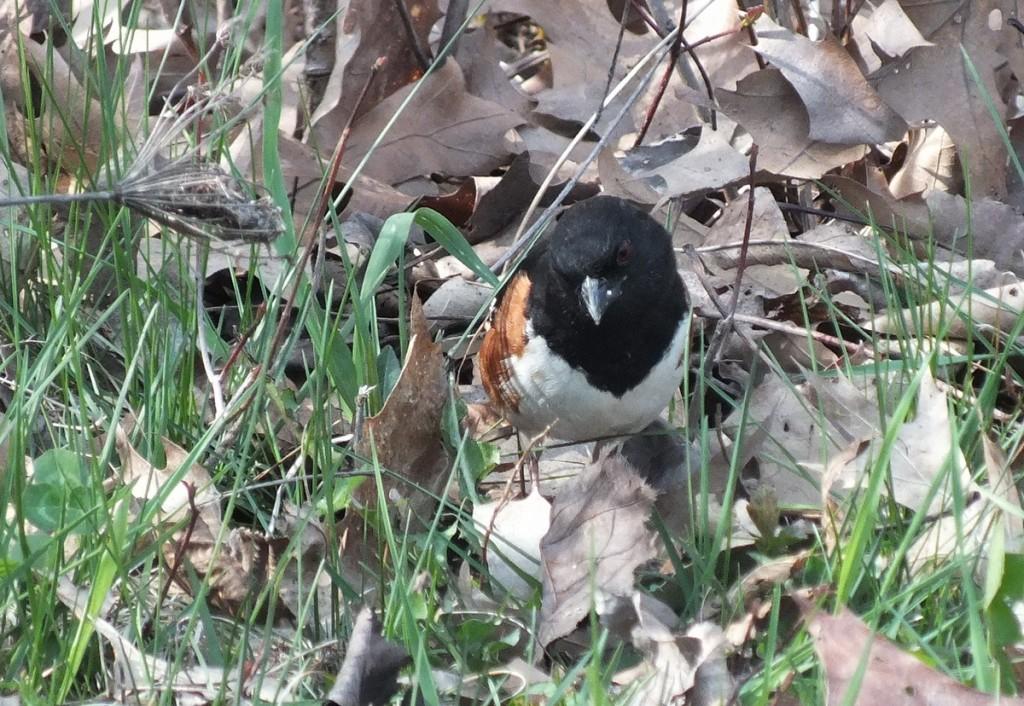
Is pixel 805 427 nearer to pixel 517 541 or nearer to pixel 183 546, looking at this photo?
pixel 517 541

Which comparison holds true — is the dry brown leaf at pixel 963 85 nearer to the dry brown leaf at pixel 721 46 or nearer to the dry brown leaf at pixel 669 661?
the dry brown leaf at pixel 721 46

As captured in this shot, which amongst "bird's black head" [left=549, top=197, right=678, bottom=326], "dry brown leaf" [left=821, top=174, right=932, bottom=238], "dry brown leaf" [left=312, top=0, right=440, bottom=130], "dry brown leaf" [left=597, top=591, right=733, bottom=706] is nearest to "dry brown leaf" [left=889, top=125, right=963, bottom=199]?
"dry brown leaf" [left=821, top=174, right=932, bottom=238]

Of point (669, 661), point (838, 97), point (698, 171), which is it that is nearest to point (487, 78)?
point (698, 171)

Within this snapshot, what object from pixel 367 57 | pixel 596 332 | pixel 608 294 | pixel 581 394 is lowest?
pixel 581 394

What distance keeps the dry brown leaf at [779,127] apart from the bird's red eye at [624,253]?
0.98 meters

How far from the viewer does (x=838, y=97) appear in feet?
13.8

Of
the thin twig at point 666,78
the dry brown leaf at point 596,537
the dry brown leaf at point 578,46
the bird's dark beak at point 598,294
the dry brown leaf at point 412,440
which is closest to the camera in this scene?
the dry brown leaf at point 596,537

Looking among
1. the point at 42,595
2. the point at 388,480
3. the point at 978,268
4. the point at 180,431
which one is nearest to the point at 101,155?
the point at 180,431

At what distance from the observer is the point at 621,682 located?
92.8 inches

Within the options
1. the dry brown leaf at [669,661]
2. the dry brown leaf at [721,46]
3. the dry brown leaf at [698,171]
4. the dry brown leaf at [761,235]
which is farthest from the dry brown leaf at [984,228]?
the dry brown leaf at [669,661]

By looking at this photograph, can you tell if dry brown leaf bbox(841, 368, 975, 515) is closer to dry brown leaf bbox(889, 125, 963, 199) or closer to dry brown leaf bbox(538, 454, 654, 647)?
dry brown leaf bbox(538, 454, 654, 647)

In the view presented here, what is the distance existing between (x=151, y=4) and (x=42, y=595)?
332 cm

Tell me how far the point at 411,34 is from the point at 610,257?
5.46 ft

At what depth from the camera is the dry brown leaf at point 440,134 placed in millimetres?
4477
